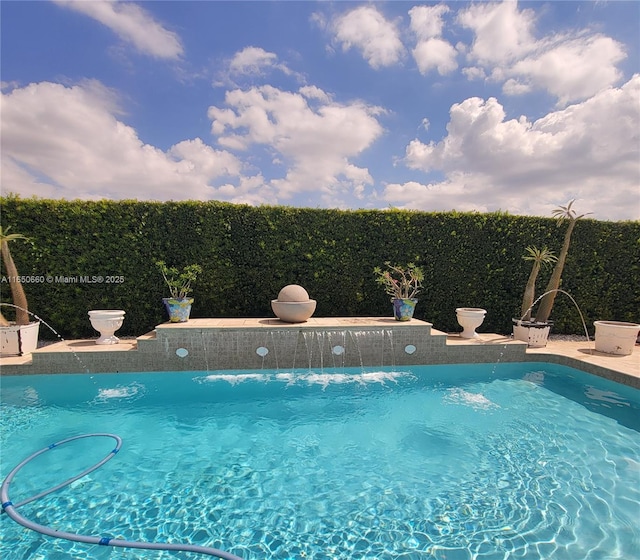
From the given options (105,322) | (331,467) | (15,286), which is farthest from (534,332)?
(15,286)

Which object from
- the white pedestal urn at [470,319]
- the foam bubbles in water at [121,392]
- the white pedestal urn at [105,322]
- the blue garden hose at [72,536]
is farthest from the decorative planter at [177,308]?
the white pedestal urn at [470,319]

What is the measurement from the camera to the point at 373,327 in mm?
7141

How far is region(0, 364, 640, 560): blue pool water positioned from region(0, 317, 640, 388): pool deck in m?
0.35

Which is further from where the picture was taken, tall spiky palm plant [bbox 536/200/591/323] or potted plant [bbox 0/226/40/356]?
tall spiky palm plant [bbox 536/200/591/323]

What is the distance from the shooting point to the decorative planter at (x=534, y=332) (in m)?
7.93

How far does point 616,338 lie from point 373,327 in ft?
17.9

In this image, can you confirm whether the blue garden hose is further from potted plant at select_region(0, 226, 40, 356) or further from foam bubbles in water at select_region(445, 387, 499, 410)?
potted plant at select_region(0, 226, 40, 356)

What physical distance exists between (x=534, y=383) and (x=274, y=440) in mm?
5136

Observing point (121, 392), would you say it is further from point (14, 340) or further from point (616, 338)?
point (616, 338)

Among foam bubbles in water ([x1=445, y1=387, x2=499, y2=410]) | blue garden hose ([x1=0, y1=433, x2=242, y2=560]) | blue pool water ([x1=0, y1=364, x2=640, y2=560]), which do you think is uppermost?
blue garden hose ([x1=0, y1=433, x2=242, y2=560])

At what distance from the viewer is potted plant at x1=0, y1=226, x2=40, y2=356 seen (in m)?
6.71

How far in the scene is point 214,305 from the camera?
857 cm

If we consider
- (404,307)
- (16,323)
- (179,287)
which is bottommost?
(16,323)

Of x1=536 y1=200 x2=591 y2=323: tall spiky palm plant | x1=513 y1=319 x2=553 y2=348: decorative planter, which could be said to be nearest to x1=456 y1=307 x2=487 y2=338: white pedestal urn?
x1=513 y1=319 x2=553 y2=348: decorative planter
